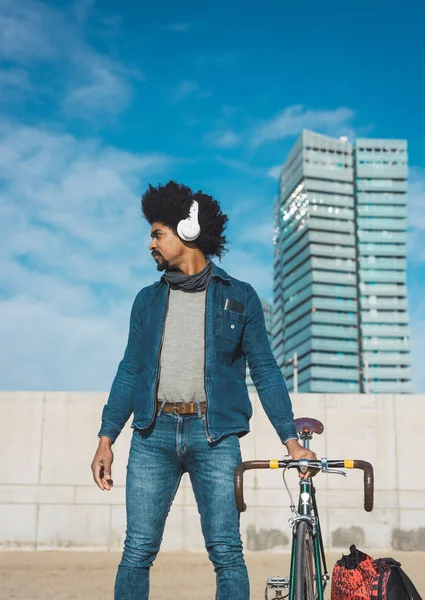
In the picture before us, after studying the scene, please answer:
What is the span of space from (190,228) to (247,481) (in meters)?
6.88

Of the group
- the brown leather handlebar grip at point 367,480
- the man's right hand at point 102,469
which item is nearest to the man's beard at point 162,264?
the man's right hand at point 102,469

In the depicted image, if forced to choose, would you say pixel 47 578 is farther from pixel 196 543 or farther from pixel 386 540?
pixel 386 540

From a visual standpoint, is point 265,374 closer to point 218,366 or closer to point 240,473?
point 218,366

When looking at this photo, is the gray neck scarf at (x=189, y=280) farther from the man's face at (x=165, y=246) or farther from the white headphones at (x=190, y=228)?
the white headphones at (x=190, y=228)

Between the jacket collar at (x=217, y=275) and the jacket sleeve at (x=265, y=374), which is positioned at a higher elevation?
the jacket collar at (x=217, y=275)

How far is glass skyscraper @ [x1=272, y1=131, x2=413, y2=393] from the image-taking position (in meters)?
176

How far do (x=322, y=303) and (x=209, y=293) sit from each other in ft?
570

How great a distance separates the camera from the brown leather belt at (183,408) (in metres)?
3.36

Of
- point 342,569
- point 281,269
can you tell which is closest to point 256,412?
point 342,569

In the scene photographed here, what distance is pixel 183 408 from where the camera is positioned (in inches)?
133

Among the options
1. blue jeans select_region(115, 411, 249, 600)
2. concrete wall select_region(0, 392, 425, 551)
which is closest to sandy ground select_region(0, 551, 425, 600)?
concrete wall select_region(0, 392, 425, 551)

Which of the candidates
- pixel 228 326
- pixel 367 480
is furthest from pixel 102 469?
pixel 367 480

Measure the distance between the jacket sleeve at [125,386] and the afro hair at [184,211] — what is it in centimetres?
41

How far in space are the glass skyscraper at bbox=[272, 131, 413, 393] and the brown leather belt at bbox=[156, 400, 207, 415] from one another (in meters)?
170
